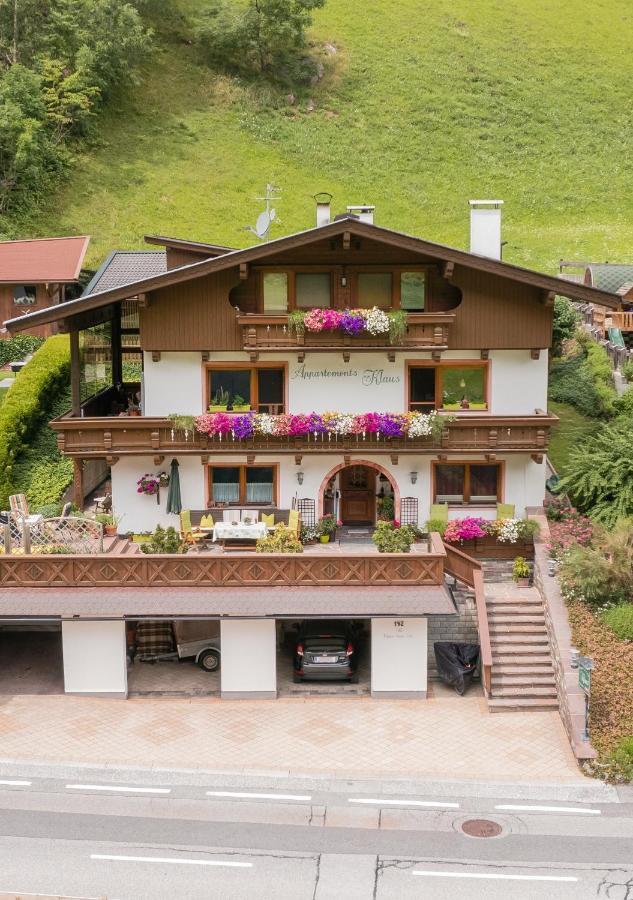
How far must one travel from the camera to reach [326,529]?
26.6 m

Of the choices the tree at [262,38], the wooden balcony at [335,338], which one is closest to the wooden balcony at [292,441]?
the wooden balcony at [335,338]

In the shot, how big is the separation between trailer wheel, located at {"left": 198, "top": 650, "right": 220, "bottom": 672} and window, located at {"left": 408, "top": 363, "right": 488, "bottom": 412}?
330 inches

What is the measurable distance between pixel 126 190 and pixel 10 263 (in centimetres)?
2236

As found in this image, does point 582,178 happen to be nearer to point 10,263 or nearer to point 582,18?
point 582,18

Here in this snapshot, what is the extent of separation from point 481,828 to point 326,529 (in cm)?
1018

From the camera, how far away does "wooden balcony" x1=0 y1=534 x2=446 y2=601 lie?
895 inches

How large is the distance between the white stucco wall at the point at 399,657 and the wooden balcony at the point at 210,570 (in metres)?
1.03

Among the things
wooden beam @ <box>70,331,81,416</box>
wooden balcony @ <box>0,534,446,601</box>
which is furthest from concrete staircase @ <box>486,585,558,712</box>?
wooden beam @ <box>70,331,81,416</box>

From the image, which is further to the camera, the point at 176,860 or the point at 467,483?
the point at 467,483

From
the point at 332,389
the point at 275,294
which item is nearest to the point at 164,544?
the point at 332,389

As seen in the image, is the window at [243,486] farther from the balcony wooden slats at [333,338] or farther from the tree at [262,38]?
the tree at [262,38]

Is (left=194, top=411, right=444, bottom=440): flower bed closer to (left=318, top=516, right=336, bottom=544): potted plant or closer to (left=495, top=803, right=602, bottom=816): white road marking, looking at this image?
(left=318, top=516, right=336, bottom=544): potted plant

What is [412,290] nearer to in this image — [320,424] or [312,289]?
[312,289]

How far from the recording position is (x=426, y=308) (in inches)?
1062
